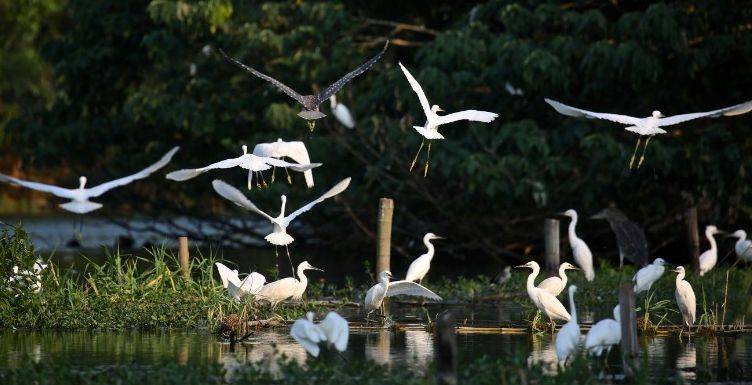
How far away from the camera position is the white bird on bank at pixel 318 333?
9.27 metres

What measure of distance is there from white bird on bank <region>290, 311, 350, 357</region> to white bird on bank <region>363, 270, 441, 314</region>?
2.84 metres

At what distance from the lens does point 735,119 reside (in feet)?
65.3

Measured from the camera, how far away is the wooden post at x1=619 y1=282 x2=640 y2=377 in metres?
9.04

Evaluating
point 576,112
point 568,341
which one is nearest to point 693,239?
point 576,112

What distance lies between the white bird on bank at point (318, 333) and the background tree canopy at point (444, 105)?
29.6ft

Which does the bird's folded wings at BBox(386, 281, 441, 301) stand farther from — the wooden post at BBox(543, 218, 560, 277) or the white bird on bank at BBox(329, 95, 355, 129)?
the white bird on bank at BBox(329, 95, 355, 129)

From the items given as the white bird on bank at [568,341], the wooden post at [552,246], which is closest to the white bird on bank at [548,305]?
the white bird on bank at [568,341]

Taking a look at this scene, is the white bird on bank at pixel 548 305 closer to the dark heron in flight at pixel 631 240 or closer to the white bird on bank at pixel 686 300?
the white bird on bank at pixel 686 300

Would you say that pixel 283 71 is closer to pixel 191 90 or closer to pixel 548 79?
pixel 191 90

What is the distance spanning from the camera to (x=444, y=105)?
69.1ft

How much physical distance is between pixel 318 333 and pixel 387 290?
3212mm

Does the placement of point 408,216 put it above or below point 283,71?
below

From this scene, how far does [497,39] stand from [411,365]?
34.9 feet

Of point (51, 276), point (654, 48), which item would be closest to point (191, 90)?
point (654, 48)
